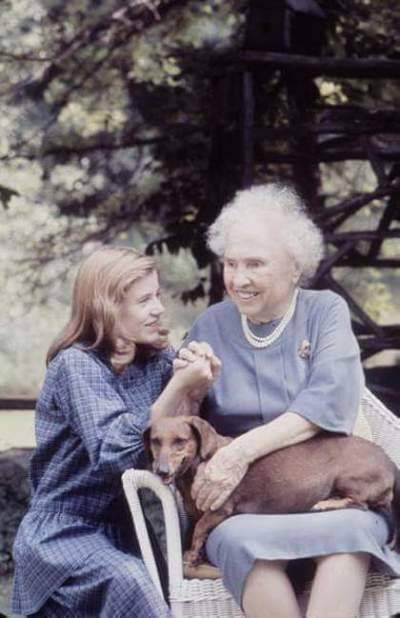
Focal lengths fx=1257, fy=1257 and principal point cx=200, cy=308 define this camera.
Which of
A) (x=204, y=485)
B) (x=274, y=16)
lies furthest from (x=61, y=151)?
(x=204, y=485)

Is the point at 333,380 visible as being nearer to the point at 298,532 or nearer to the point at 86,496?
the point at 298,532

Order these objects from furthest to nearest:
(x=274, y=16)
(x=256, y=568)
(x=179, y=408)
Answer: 1. (x=274, y=16)
2. (x=179, y=408)
3. (x=256, y=568)

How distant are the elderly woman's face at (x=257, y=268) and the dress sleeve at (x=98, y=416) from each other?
47 cm

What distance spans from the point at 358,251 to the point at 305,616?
2.62 meters

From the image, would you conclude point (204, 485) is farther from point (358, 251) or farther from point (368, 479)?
point (358, 251)

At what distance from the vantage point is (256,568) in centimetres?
343

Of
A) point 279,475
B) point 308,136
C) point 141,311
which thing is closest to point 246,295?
point 141,311

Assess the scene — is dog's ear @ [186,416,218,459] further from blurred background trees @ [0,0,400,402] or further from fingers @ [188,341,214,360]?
blurred background trees @ [0,0,400,402]

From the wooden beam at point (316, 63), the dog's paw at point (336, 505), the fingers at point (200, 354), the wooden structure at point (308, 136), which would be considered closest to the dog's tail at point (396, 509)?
the dog's paw at point (336, 505)

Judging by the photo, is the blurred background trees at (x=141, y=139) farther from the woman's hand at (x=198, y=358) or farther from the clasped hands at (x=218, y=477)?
the clasped hands at (x=218, y=477)

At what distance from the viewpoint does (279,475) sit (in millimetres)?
3551

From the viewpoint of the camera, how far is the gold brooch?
3.74m

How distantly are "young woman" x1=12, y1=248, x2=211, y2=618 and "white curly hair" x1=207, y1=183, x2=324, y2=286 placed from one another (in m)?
0.26

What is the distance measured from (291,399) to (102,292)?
0.65 metres
